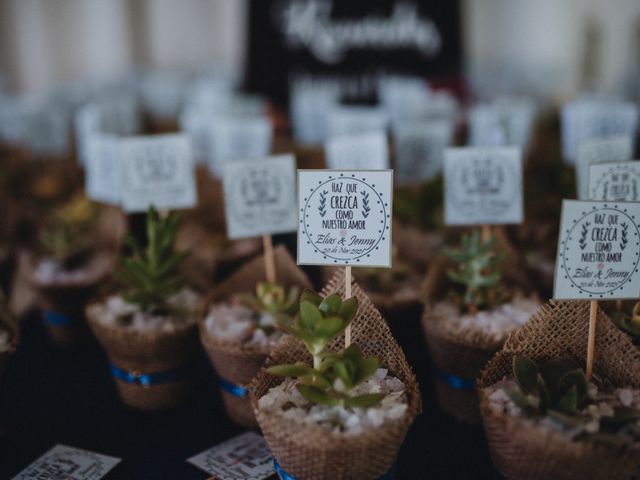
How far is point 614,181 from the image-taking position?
1536mm

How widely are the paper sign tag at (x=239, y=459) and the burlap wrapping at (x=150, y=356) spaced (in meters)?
0.26

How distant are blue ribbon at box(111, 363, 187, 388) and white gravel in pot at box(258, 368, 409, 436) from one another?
1.52 feet

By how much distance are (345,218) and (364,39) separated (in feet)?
13.8

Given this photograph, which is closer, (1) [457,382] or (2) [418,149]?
(1) [457,382]

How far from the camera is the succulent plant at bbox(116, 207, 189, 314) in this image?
5.57 feet

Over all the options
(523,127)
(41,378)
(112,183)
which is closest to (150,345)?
(41,378)

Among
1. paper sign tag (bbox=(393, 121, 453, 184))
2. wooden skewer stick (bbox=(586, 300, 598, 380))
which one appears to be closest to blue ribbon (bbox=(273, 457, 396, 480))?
wooden skewer stick (bbox=(586, 300, 598, 380))

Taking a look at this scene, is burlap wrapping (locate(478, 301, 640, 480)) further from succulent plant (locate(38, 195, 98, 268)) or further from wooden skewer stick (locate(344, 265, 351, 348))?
succulent plant (locate(38, 195, 98, 268))

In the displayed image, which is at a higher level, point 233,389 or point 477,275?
point 477,275

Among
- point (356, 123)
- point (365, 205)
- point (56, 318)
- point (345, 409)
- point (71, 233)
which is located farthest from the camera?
point (356, 123)

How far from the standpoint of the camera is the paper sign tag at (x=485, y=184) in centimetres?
182

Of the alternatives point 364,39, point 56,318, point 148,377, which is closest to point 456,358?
point 148,377

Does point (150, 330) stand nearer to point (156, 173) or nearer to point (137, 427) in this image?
point (137, 427)

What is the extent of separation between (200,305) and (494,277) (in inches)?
32.9
